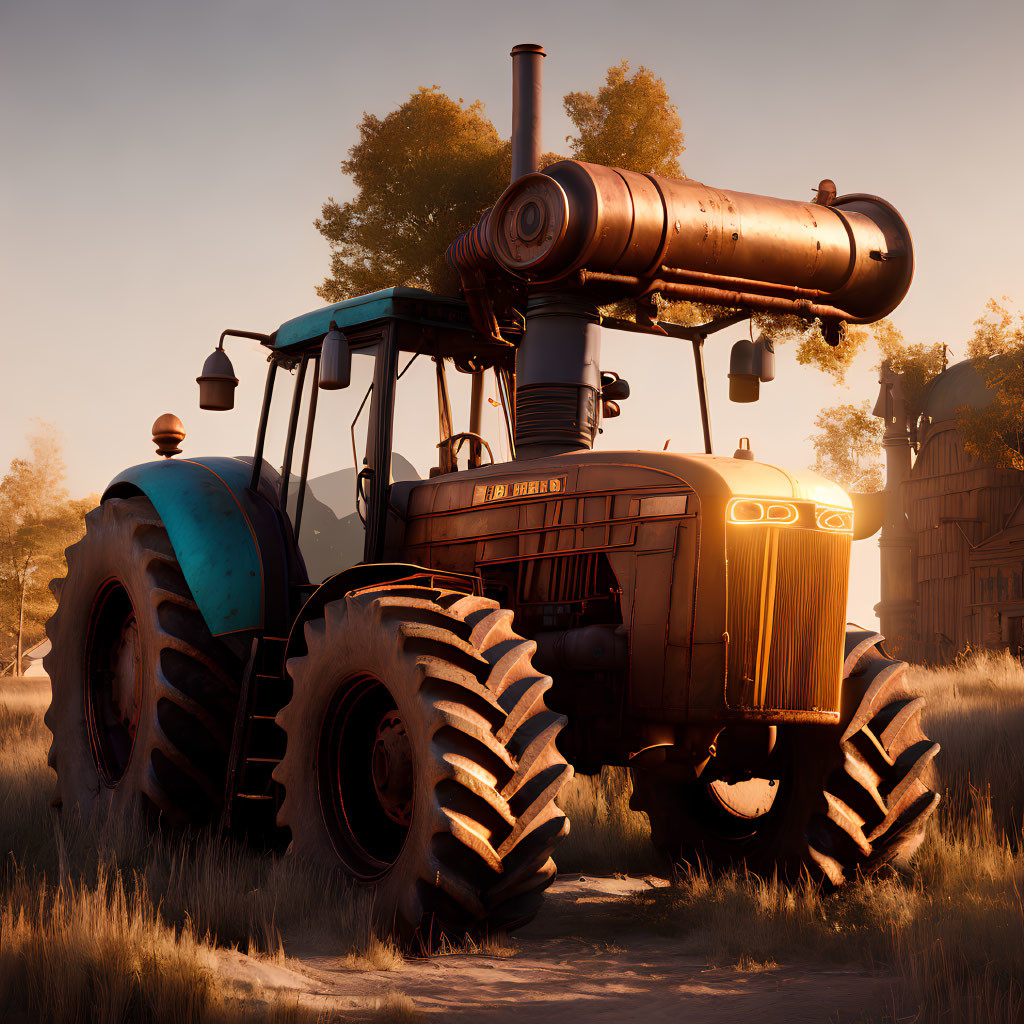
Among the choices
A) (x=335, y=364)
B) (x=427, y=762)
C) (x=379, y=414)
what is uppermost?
(x=335, y=364)

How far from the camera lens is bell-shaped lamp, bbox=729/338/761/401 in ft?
21.0

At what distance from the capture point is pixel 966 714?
11.5 m

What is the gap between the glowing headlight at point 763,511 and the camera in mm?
5039

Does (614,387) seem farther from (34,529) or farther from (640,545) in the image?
(34,529)

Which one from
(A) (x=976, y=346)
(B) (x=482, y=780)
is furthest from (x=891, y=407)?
(B) (x=482, y=780)

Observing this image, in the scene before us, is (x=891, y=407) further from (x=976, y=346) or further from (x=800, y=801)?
(x=800, y=801)

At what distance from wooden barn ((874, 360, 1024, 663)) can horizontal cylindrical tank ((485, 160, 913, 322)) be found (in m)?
25.3

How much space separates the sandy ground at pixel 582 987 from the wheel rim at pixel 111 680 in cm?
303

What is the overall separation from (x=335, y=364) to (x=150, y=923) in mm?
2752

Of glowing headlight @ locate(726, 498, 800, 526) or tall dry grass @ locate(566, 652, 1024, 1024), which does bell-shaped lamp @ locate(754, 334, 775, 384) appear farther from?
tall dry grass @ locate(566, 652, 1024, 1024)

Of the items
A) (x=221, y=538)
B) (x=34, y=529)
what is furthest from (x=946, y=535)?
(x=221, y=538)

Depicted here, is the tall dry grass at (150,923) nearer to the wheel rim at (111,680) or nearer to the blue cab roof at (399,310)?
the wheel rim at (111,680)

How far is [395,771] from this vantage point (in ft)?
15.8

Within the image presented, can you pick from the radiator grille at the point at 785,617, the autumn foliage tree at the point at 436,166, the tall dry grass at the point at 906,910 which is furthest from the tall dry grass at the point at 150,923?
the autumn foliage tree at the point at 436,166
